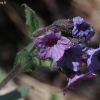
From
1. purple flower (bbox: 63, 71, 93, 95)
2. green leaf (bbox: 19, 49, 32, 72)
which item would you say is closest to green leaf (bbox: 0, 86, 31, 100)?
green leaf (bbox: 19, 49, 32, 72)

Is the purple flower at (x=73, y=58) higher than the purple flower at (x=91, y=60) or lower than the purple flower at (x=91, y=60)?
higher

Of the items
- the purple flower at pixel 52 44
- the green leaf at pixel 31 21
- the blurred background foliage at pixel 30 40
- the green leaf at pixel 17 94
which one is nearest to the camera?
the purple flower at pixel 52 44

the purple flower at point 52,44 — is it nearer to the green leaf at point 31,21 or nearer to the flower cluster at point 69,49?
the flower cluster at point 69,49

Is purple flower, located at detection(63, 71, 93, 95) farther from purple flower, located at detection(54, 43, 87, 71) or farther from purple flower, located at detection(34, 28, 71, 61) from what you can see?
purple flower, located at detection(34, 28, 71, 61)

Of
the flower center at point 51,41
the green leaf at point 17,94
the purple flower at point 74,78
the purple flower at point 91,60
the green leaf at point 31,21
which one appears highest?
the green leaf at point 31,21

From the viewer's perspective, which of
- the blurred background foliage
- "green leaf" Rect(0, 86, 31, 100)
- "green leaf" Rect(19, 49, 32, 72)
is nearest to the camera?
"green leaf" Rect(19, 49, 32, 72)

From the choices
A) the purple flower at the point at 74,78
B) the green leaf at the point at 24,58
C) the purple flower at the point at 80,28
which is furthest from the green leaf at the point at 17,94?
the purple flower at the point at 80,28

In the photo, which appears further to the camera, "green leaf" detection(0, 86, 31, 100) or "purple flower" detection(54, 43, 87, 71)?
"green leaf" detection(0, 86, 31, 100)
